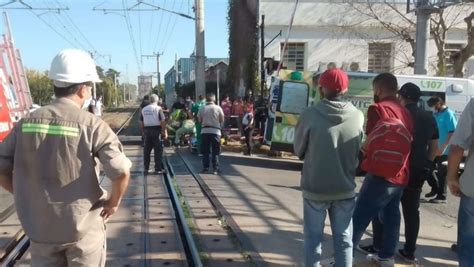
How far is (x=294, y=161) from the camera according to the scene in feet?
41.0

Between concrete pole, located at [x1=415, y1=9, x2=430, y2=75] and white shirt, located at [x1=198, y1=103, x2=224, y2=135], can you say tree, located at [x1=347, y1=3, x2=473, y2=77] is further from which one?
white shirt, located at [x1=198, y1=103, x2=224, y2=135]

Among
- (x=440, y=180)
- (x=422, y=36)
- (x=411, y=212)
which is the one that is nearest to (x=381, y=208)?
(x=411, y=212)

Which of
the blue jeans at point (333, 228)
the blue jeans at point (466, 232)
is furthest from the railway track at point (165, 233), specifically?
the blue jeans at point (466, 232)

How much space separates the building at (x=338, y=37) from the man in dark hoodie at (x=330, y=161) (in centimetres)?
2211

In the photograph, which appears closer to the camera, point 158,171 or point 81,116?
point 81,116

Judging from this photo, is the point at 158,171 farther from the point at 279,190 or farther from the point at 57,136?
the point at 57,136

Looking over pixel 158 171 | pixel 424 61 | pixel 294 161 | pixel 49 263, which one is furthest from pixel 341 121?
pixel 424 61

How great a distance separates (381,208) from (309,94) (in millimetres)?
6487

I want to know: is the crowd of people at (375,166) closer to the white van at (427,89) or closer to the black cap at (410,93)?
the black cap at (410,93)

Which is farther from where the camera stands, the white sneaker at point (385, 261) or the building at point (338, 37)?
the building at point (338, 37)

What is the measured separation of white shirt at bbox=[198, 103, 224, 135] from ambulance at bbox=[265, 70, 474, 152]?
1336mm

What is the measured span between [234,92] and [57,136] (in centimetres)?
2014

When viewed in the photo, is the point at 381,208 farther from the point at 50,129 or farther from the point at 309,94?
the point at 309,94

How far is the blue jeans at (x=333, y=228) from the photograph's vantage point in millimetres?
3754
